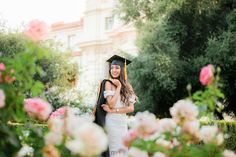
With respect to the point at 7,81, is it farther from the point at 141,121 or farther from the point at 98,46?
the point at 98,46

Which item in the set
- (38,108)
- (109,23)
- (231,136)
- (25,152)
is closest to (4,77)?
(38,108)

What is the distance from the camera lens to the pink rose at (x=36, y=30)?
288cm

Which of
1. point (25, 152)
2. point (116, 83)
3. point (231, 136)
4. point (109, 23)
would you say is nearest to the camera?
point (25, 152)

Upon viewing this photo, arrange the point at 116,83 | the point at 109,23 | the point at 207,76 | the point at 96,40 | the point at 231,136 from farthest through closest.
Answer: the point at 109,23, the point at 96,40, the point at 231,136, the point at 116,83, the point at 207,76

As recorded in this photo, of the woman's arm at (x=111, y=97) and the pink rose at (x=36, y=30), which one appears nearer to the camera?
the pink rose at (x=36, y=30)

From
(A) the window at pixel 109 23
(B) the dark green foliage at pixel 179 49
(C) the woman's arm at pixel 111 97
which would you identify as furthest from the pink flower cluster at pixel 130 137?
(A) the window at pixel 109 23

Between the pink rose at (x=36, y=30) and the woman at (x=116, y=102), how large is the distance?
12.4 feet

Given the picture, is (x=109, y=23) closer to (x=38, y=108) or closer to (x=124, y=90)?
(x=124, y=90)

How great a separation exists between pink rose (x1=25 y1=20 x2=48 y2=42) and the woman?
12.4ft

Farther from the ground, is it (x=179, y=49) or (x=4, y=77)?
(x=179, y=49)

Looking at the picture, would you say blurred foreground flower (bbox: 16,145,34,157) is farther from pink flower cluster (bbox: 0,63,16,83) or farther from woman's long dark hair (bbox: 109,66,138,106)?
woman's long dark hair (bbox: 109,66,138,106)

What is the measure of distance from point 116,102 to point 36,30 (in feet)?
13.1

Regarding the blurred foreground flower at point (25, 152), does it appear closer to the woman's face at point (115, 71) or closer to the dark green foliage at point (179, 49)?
the woman's face at point (115, 71)

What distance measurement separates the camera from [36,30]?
115 inches
